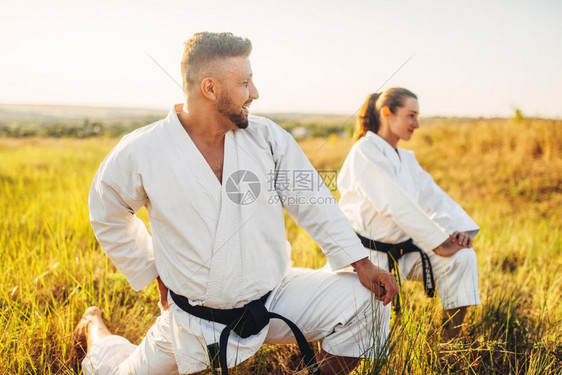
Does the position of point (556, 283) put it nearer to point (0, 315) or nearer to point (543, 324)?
point (543, 324)

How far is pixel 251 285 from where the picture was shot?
2174 millimetres

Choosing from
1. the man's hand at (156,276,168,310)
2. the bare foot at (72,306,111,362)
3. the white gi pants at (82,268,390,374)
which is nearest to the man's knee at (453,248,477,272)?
the white gi pants at (82,268,390,374)

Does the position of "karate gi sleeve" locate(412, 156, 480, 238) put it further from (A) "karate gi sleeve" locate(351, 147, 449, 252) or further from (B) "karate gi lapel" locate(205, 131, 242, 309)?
(B) "karate gi lapel" locate(205, 131, 242, 309)

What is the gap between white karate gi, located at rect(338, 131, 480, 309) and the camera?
9.45 feet

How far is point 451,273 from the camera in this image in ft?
9.58

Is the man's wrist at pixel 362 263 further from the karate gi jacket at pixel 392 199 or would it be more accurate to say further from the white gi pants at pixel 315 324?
the karate gi jacket at pixel 392 199

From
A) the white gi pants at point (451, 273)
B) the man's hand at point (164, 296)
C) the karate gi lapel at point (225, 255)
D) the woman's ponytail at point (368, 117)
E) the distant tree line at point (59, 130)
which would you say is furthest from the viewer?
the distant tree line at point (59, 130)

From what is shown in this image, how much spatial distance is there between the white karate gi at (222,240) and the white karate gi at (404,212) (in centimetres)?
77

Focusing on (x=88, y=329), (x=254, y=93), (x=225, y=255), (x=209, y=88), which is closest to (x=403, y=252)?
(x=225, y=255)

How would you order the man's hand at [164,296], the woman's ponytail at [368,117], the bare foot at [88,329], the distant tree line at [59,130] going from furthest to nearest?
the distant tree line at [59,130]
the woman's ponytail at [368,117]
the bare foot at [88,329]
the man's hand at [164,296]

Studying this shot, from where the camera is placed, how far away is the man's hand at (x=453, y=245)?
2.90m

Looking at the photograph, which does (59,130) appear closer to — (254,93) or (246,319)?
(254,93)

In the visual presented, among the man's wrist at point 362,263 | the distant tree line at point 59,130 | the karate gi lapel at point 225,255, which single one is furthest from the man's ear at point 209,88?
the distant tree line at point 59,130

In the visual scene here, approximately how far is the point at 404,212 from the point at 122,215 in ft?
5.99
